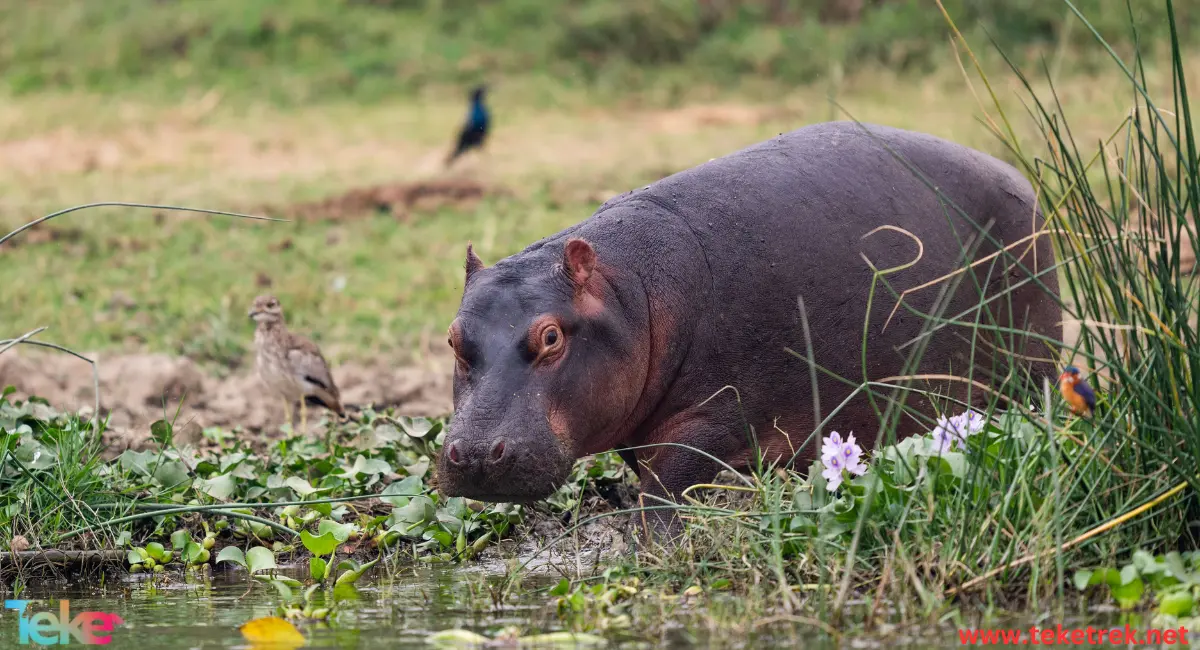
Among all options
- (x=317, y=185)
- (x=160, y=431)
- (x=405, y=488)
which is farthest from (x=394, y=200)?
(x=405, y=488)

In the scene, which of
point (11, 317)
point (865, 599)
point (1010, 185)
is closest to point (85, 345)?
point (11, 317)

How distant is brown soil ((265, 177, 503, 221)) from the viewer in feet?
33.4

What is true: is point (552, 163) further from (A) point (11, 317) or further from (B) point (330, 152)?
(A) point (11, 317)

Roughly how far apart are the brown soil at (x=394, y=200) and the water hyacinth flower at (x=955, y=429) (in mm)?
6933

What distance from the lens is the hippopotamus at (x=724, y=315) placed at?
380cm

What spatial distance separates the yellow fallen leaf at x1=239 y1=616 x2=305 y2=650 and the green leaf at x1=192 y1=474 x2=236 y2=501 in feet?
4.42

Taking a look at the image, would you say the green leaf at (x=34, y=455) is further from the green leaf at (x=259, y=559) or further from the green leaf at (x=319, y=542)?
the green leaf at (x=319, y=542)

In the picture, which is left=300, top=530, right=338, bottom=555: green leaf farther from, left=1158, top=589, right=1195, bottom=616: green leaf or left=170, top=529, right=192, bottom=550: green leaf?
left=1158, top=589, right=1195, bottom=616: green leaf

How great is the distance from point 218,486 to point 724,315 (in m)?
1.65

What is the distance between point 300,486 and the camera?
471 centimetres

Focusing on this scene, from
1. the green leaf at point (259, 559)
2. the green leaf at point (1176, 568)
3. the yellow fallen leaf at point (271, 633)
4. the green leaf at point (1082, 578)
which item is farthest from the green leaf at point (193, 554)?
the green leaf at point (1176, 568)

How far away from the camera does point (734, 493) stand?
4266 mm

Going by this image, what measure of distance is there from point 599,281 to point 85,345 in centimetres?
437

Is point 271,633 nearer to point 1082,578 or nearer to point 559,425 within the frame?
point 559,425
